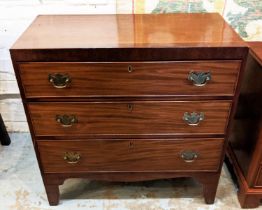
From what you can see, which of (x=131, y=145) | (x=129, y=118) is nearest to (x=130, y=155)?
(x=131, y=145)

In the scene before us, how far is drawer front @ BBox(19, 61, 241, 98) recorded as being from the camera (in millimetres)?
1007

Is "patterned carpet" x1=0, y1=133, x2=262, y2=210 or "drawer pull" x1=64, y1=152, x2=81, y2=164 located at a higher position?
"drawer pull" x1=64, y1=152, x2=81, y2=164

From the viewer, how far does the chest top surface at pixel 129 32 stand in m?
0.99

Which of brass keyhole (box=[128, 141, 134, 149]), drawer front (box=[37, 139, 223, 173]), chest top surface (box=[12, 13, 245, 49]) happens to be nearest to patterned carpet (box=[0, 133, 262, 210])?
drawer front (box=[37, 139, 223, 173])

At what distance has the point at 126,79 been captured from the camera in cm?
104

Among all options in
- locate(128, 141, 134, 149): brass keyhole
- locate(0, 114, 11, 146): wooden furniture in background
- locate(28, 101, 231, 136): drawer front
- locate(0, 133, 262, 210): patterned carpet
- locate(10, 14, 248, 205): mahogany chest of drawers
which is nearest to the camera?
locate(10, 14, 248, 205): mahogany chest of drawers

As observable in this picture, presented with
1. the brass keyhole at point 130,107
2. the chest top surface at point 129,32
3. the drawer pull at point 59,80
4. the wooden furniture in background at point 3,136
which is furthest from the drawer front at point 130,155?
the wooden furniture in background at point 3,136

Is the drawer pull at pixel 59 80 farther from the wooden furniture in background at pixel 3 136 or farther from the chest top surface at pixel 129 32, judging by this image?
the wooden furniture in background at pixel 3 136

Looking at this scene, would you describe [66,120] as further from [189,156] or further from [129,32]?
[189,156]

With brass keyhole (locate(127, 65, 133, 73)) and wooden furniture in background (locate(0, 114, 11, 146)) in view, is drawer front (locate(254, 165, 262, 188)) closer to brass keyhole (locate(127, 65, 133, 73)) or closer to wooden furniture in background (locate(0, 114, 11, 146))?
brass keyhole (locate(127, 65, 133, 73))

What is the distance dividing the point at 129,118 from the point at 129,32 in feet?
1.10

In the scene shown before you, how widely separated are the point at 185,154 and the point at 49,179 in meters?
0.63

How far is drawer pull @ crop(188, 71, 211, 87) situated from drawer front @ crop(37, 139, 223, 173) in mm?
272

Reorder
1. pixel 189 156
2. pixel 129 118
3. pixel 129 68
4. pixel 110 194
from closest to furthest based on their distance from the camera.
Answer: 1. pixel 129 68
2. pixel 129 118
3. pixel 189 156
4. pixel 110 194
